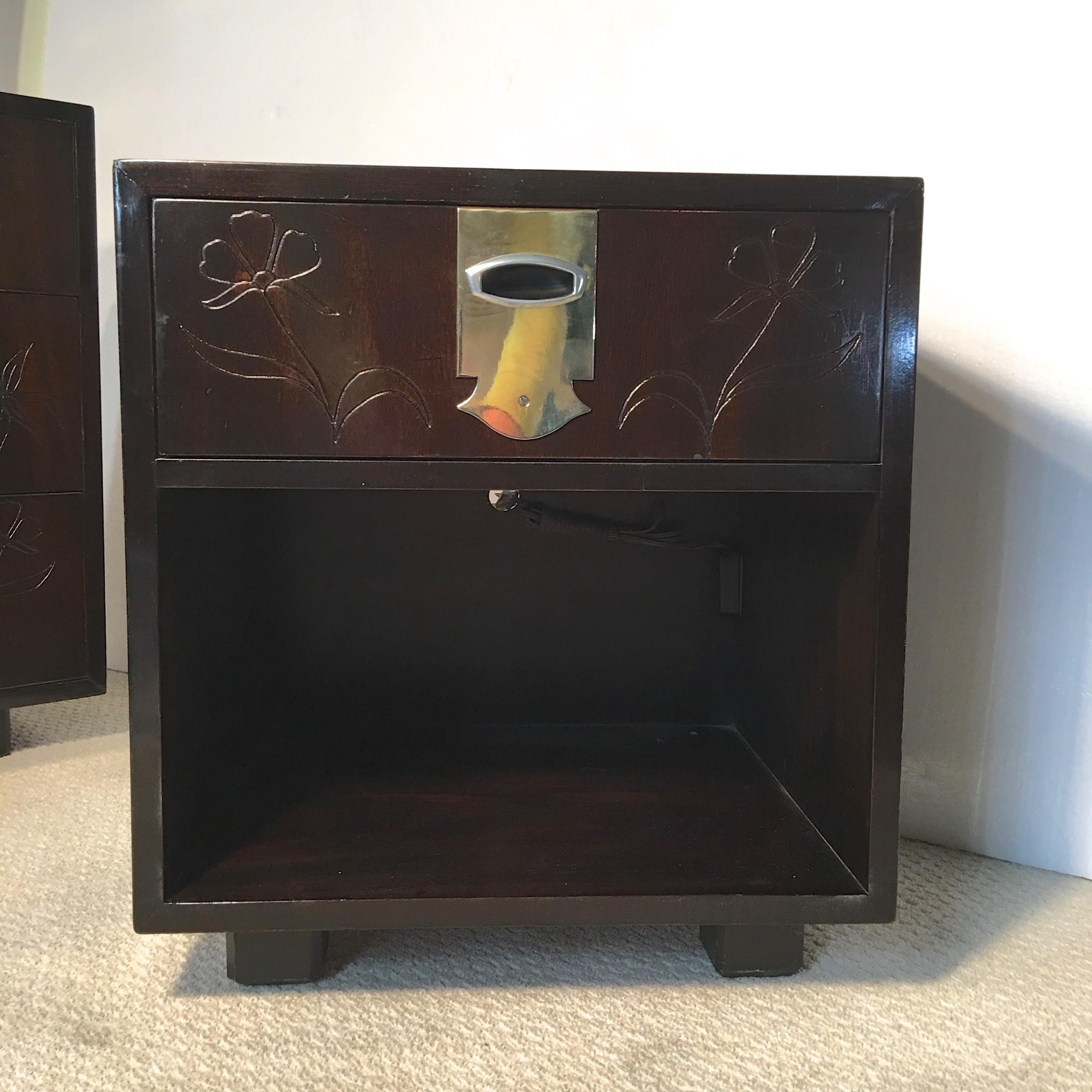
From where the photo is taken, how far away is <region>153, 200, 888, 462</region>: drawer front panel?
686 mm

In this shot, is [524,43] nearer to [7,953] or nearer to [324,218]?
[324,218]

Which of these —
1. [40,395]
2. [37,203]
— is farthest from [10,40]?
[40,395]

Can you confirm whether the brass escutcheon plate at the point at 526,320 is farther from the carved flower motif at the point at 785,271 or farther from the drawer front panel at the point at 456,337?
the carved flower motif at the point at 785,271

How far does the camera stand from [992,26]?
981 millimetres

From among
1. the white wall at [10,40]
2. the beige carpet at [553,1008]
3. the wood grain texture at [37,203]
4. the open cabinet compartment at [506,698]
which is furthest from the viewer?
the white wall at [10,40]

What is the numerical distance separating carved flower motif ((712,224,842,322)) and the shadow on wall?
421mm

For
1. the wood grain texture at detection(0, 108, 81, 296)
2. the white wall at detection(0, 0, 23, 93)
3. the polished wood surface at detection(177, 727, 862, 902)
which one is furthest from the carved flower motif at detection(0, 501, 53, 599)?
the white wall at detection(0, 0, 23, 93)

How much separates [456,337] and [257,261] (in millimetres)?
155

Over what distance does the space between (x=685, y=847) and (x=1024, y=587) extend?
0.51 meters

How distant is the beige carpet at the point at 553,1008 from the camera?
26.2 inches

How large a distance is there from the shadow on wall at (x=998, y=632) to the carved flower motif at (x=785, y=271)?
421mm

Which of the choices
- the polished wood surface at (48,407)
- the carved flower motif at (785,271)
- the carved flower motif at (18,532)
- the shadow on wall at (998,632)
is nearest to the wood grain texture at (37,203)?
the polished wood surface at (48,407)

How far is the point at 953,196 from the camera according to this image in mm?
1022

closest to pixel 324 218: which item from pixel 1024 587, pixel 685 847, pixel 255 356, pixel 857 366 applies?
pixel 255 356
